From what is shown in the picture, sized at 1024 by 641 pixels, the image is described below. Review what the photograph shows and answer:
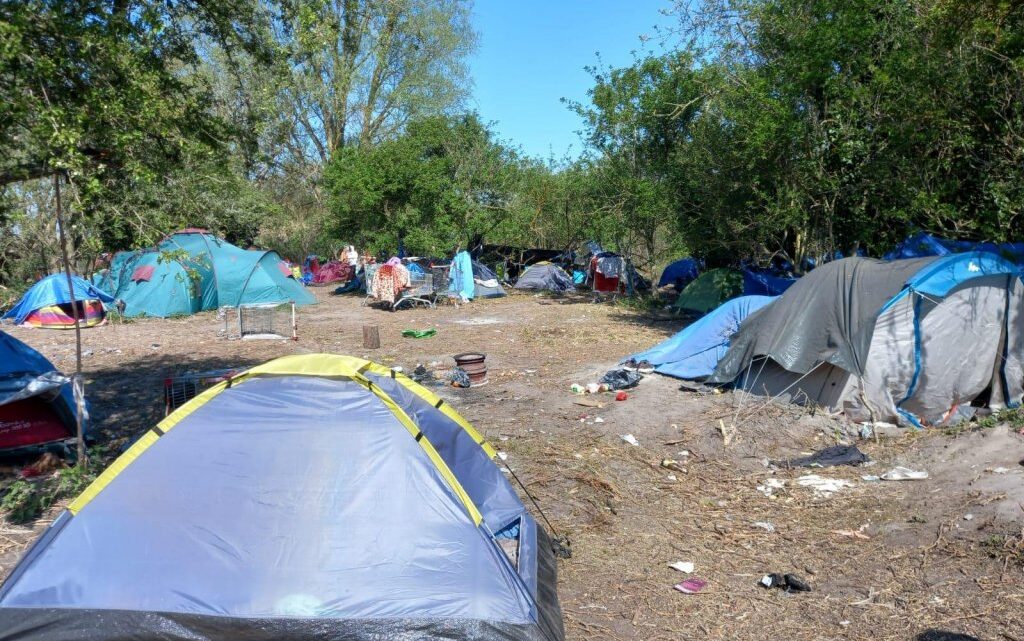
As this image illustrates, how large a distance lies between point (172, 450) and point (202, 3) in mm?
4440

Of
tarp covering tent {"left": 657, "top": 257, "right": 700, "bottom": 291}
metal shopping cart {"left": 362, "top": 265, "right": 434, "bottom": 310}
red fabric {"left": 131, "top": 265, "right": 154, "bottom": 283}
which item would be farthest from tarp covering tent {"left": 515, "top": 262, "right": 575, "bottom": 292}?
red fabric {"left": 131, "top": 265, "right": 154, "bottom": 283}

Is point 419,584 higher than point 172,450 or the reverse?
the reverse

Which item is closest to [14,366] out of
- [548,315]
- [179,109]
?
[179,109]

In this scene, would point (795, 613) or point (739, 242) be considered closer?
point (795, 613)

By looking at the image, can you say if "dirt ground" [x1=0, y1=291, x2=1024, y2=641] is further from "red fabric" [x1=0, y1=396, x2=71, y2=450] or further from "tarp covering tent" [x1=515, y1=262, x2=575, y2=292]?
"tarp covering tent" [x1=515, y1=262, x2=575, y2=292]

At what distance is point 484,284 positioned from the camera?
22.2 meters

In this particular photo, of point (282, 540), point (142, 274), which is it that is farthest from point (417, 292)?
point (282, 540)

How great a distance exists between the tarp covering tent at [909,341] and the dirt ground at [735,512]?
54 centimetres

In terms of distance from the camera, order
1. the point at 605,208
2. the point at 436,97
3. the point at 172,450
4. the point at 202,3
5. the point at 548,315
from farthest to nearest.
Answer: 1. the point at 436,97
2. the point at 605,208
3. the point at 548,315
4. the point at 202,3
5. the point at 172,450

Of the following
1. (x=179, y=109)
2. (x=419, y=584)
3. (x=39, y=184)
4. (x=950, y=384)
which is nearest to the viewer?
(x=419, y=584)

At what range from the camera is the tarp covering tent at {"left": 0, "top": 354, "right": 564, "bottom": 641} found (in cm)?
385

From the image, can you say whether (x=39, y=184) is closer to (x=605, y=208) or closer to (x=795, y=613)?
(x=605, y=208)

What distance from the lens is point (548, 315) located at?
17828mm

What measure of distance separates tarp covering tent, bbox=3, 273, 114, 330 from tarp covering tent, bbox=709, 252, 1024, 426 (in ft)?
47.7
